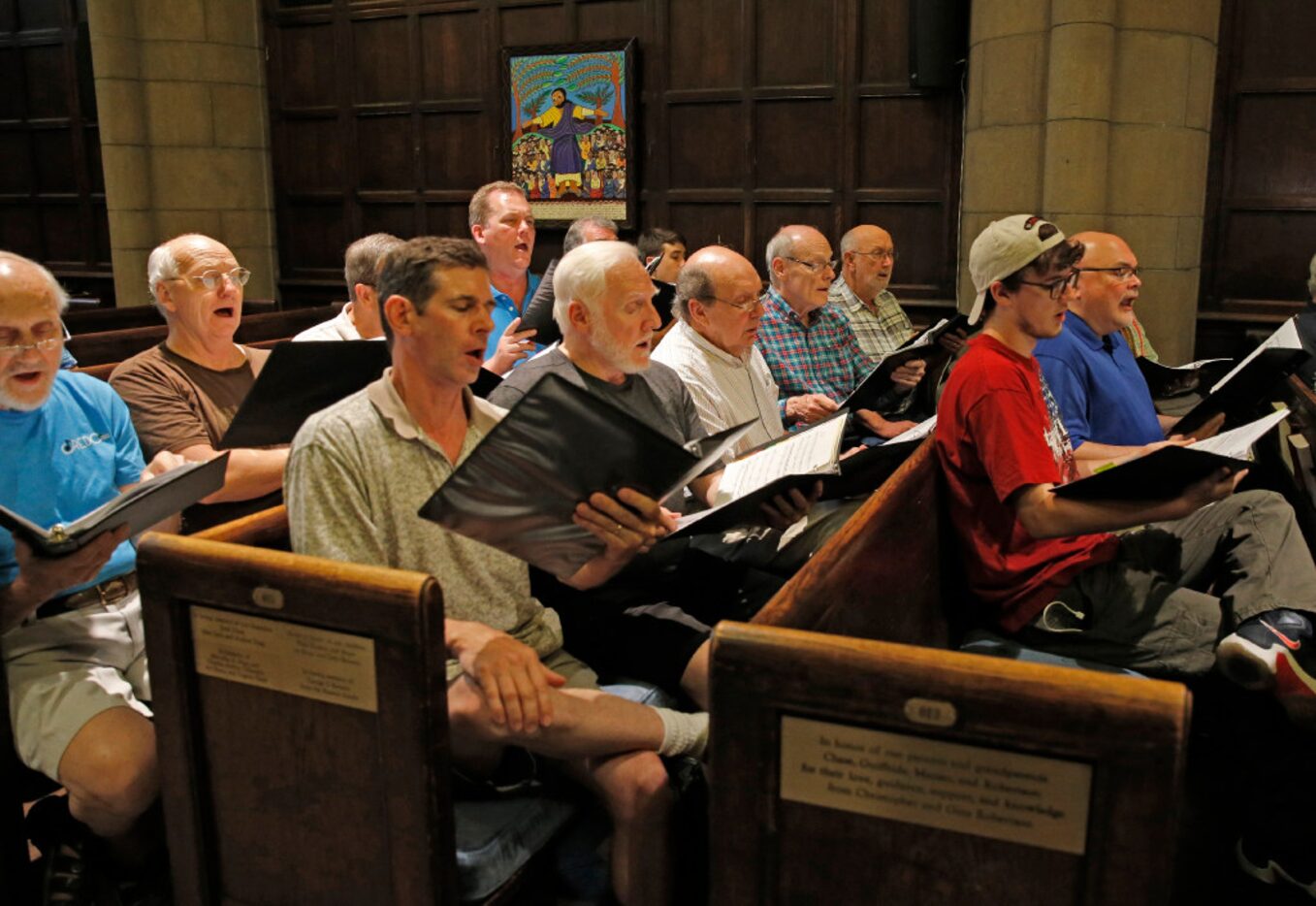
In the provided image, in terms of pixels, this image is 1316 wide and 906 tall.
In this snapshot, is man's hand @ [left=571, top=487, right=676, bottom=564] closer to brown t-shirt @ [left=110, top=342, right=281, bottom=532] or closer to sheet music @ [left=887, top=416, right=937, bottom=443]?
sheet music @ [left=887, top=416, right=937, bottom=443]

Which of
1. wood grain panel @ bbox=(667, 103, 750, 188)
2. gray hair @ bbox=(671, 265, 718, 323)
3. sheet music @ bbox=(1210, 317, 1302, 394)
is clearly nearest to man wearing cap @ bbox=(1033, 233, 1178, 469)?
sheet music @ bbox=(1210, 317, 1302, 394)

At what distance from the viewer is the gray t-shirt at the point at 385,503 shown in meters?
1.83

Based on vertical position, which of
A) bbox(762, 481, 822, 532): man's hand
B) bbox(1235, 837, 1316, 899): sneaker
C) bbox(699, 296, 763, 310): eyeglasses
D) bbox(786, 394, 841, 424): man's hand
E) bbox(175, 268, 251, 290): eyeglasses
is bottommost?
bbox(1235, 837, 1316, 899): sneaker

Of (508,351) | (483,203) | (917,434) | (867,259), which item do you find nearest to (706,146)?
(867,259)

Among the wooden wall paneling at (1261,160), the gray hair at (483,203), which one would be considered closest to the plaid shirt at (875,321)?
the gray hair at (483,203)

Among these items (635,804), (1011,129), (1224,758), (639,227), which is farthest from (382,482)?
(639,227)

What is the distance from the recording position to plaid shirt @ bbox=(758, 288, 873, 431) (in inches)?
167

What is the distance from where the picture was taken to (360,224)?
7.79 meters

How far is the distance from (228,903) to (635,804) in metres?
0.63

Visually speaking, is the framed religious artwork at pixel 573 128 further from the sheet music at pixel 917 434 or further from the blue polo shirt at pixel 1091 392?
the sheet music at pixel 917 434

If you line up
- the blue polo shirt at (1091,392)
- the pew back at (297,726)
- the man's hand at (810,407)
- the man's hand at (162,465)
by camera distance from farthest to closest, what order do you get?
the man's hand at (810,407), the blue polo shirt at (1091,392), the man's hand at (162,465), the pew back at (297,726)

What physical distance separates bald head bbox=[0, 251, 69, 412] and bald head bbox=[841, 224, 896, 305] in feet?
11.6

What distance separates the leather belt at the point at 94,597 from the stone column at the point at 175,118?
581 centimetres

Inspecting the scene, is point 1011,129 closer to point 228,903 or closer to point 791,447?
point 791,447
